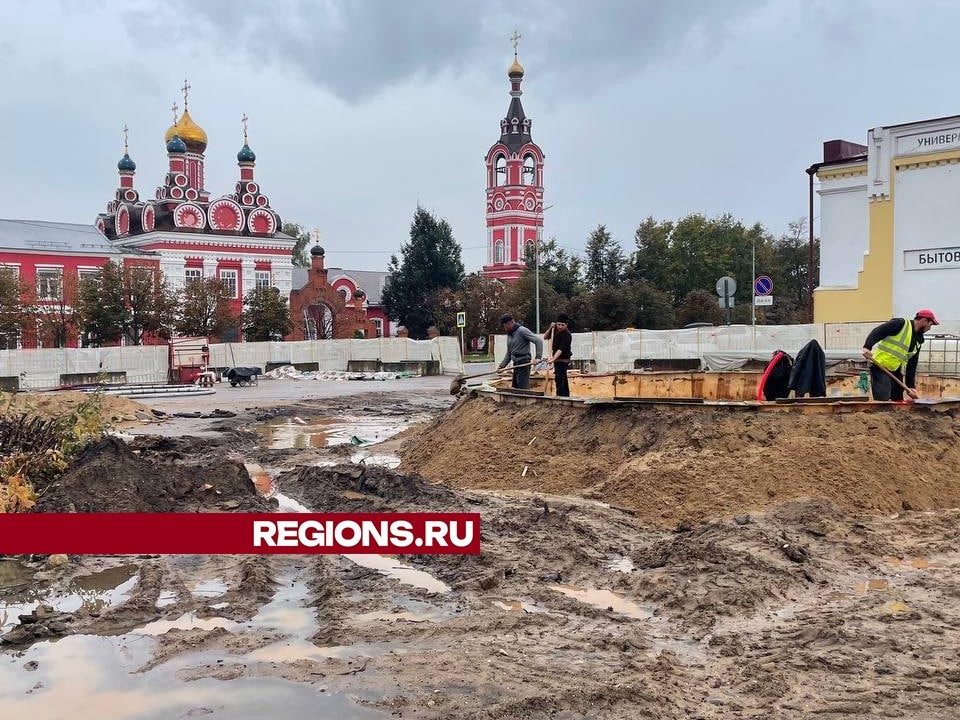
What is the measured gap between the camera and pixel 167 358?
3841 cm

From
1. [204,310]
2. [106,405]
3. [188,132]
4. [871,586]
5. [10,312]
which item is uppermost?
[188,132]

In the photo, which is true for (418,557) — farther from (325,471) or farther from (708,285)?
(708,285)

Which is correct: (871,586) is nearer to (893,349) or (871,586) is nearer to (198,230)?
(893,349)

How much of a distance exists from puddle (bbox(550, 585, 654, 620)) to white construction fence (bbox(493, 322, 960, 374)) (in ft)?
53.6

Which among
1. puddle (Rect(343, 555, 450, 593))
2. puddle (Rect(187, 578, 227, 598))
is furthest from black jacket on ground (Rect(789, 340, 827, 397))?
puddle (Rect(187, 578, 227, 598))

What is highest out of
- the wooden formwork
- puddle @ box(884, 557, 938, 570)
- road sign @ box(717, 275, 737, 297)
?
road sign @ box(717, 275, 737, 297)

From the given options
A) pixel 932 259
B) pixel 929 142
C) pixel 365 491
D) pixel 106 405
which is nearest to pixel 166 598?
pixel 365 491

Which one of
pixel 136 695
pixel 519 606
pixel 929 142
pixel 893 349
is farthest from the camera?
pixel 929 142

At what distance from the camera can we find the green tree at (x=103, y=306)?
45.4 meters

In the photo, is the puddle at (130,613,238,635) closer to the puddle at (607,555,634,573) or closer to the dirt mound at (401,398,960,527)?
the puddle at (607,555,634,573)

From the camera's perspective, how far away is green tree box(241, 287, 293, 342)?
5372 cm

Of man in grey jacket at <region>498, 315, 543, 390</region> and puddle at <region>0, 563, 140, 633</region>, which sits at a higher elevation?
man in grey jacket at <region>498, 315, 543, 390</region>

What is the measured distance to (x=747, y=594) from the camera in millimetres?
6164

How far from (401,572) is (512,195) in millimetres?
67677
